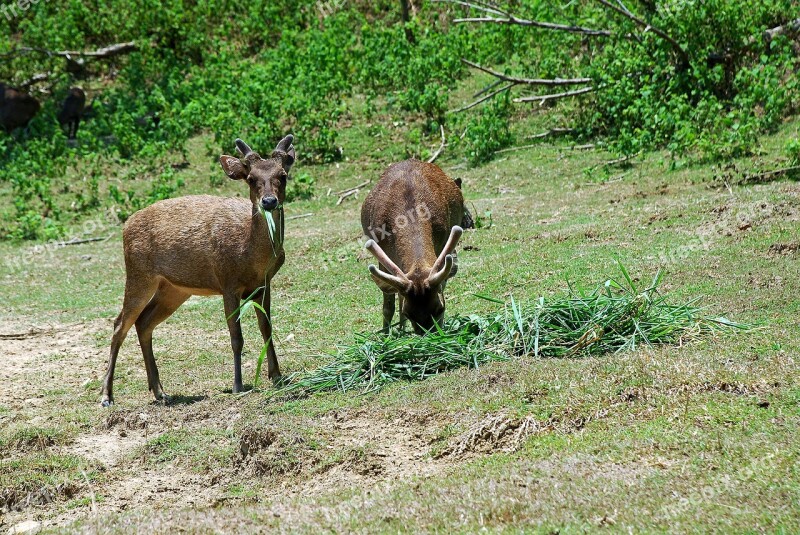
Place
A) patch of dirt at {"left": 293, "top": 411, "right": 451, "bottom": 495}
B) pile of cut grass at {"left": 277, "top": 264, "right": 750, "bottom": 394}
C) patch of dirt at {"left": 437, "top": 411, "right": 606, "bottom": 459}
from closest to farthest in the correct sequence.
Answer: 1. patch of dirt at {"left": 293, "top": 411, "right": 451, "bottom": 495}
2. patch of dirt at {"left": 437, "top": 411, "right": 606, "bottom": 459}
3. pile of cut grass at {"left": 277, "top": 264, "right": 750, "bottom": 394}

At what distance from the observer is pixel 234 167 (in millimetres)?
8375

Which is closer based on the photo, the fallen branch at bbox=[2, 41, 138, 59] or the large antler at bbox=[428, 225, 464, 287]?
the large antler at bbox=[428, 225, 464, 287]

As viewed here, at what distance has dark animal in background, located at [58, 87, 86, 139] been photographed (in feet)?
71.1

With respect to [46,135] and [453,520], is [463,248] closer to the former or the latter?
[453,520]

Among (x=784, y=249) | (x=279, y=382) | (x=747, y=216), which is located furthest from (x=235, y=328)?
(x=747, y=216)

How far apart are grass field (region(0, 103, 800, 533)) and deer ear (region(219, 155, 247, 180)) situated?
1.72m

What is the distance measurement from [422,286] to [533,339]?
0.94m

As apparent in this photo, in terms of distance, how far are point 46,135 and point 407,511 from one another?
59.4 ft

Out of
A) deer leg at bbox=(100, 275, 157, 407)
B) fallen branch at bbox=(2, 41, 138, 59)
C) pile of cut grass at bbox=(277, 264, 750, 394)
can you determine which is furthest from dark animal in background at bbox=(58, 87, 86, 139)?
pile of cut grass at bbox=(277, 264, 750, 394)

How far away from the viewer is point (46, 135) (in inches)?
830

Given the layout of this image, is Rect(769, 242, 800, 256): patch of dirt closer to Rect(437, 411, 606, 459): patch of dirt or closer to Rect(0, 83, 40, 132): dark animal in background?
Rect(437, 411, 606, 459): patch of dirt

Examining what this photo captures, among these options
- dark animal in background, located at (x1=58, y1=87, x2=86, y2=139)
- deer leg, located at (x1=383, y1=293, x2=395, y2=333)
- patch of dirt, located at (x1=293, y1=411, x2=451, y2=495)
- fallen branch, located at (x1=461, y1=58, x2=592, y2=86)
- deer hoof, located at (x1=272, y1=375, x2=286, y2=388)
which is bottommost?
deer hoof, located at (x1=272, y1=375, x2=286, y2=388)

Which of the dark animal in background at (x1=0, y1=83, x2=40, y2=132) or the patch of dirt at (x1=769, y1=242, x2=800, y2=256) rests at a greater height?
the dark animal in background at (x1=0, y1=83, x2=40, y2=132)

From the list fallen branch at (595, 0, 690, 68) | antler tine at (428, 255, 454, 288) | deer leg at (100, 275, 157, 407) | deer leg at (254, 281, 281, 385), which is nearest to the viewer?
antler tine at (428, 255, 454, 288)
